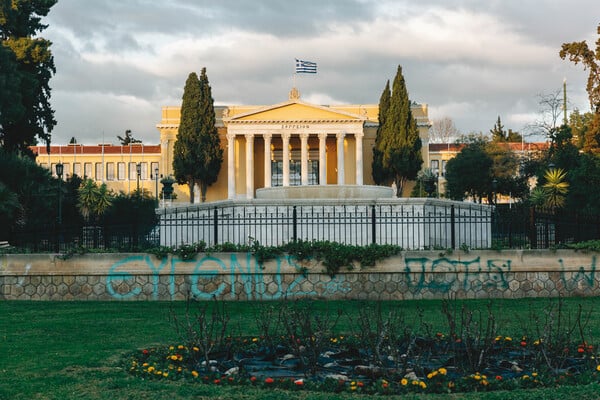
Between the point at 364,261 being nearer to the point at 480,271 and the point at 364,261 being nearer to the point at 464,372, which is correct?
the point at 480,271

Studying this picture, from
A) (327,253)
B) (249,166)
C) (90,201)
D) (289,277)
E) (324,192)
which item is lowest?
(289,277)

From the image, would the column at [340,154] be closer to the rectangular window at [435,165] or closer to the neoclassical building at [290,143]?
the neoclassical building at [290,143]

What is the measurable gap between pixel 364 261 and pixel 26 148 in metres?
33.4

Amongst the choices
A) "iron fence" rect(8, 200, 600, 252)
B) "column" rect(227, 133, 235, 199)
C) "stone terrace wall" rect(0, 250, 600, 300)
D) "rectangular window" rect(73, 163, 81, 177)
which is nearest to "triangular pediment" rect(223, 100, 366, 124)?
"column" rect(227, 133, 235, 199)

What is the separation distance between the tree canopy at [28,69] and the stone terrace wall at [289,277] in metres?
22.8

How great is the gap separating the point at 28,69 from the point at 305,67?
2121 cm

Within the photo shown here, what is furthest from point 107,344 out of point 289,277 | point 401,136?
point 401,136

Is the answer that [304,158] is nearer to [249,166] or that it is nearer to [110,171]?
[249,166]

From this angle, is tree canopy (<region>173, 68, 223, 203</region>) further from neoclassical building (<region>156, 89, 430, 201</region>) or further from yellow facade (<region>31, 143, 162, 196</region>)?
yellow facade (<region>31, 143, 162, 196</region>)

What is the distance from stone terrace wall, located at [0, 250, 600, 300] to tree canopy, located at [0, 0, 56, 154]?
22801mm

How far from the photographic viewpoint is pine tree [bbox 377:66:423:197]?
199ft

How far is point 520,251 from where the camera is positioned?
15750 millimetres

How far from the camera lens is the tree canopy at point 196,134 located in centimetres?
6028

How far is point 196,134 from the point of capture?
6050cm
